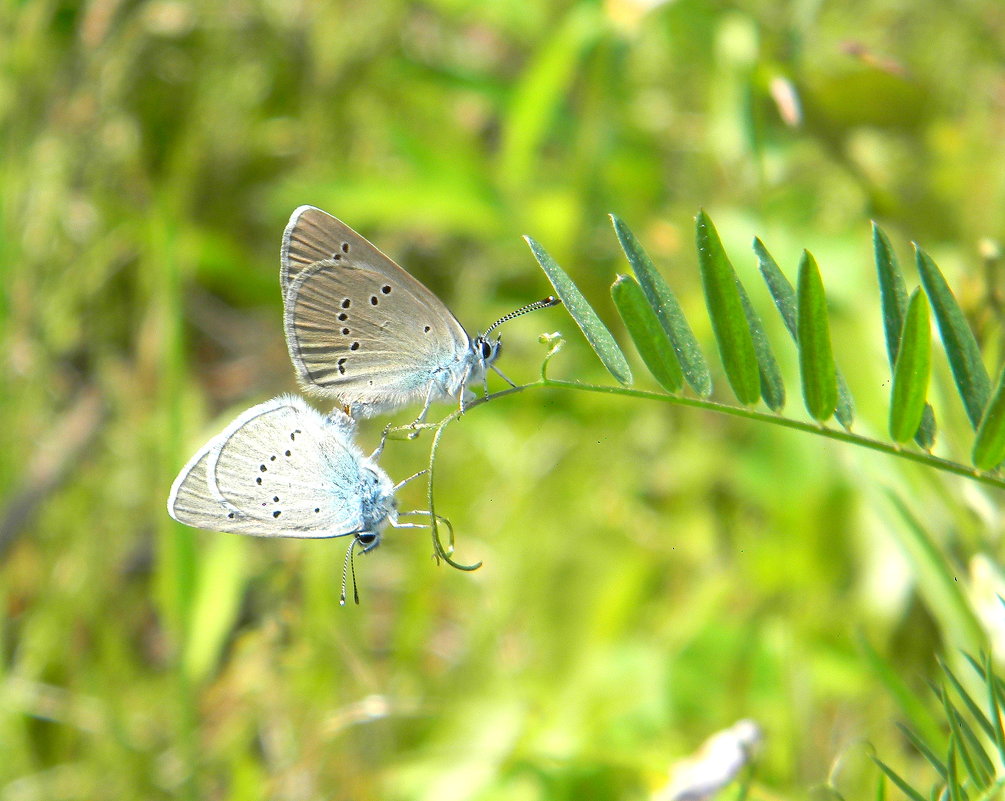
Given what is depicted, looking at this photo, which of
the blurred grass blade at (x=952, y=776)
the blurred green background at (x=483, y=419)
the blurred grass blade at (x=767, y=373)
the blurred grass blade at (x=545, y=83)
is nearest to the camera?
the blurred grass blade at (x=952, y=776)

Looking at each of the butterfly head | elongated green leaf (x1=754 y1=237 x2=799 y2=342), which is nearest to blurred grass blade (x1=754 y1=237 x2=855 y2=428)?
elongated green leaf (x1=754 y1=237 x2=799 y2=342)

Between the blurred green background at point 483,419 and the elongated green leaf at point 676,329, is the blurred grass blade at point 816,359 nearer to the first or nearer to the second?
the elongated green leaf at point 676,329

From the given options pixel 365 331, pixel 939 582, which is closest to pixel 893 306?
pixel 939 582

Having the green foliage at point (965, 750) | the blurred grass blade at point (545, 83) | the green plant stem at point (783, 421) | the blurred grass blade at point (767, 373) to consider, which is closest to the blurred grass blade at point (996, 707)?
the green foliage at point (965, 750)

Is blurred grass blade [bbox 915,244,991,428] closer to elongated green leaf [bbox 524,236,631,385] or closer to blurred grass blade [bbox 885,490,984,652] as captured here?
elongated green leaf [bbox 524,236,631,385]

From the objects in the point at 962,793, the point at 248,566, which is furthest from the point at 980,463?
the point at 248,566

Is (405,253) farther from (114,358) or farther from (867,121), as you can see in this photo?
(867,121)
